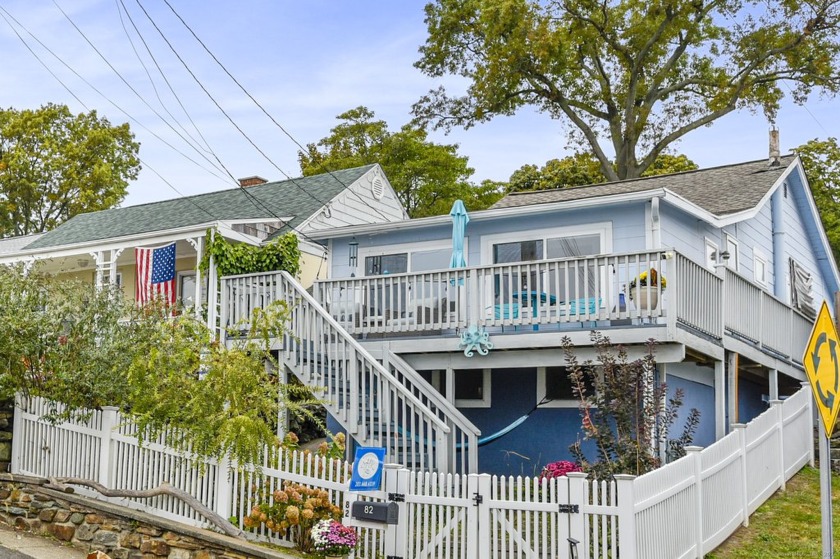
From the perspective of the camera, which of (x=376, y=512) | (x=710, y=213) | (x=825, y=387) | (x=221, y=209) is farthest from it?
(x=221, y=209)

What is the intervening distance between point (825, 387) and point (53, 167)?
139 ft

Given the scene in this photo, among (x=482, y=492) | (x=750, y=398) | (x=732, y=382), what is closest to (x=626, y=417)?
(x=482, y=492)

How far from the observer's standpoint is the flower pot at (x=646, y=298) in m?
12.0

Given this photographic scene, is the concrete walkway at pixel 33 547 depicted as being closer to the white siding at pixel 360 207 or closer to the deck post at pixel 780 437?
the deck post at pixel 780 437

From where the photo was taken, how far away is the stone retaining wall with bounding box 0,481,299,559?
10227 mm

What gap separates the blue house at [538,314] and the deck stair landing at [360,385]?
0.05 m

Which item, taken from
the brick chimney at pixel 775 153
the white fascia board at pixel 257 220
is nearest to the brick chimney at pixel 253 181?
the white fascia board at pixel 257 220

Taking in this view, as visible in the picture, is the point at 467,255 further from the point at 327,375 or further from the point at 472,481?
the point at 472,481

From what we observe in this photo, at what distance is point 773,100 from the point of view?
100 feet

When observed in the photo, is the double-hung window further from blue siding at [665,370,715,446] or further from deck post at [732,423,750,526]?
deck post at [732,423,750,526]

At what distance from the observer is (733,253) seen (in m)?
17.3

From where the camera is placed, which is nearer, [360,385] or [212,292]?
[360,385]

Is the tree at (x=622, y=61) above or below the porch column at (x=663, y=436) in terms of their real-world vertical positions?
above

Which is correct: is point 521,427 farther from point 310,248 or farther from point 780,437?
point 310,248
